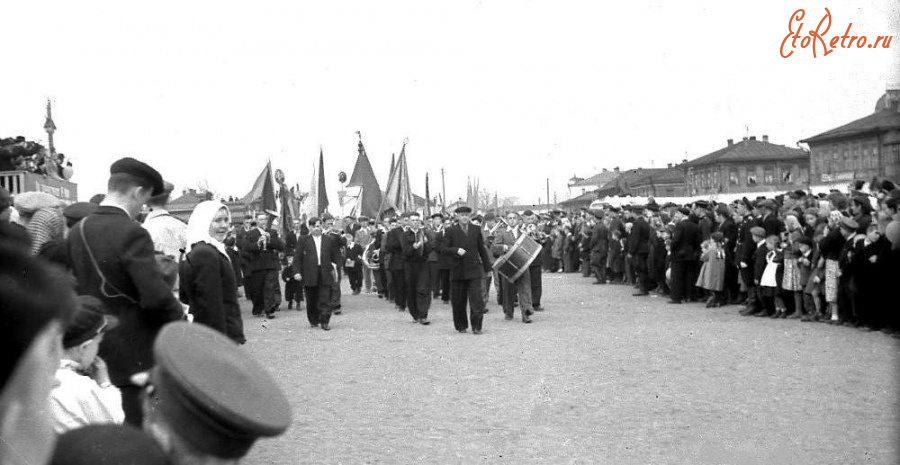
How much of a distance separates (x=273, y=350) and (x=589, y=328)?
16.1ft

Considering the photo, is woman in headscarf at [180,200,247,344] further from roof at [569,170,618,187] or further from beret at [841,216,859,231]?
roof at [569,170,618,187]

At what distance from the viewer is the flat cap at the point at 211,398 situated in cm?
152

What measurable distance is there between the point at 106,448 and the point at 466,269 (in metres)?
13.4

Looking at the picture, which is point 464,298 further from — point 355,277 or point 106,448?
point 106,448

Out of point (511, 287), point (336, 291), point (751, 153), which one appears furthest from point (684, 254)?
point (751, 153)

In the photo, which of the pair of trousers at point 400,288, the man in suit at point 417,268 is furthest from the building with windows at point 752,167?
the man in suit at point 417,268

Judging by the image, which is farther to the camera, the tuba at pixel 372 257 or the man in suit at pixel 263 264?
the tuba at pixel 372 257

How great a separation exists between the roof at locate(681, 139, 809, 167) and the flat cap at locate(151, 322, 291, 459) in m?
96.3

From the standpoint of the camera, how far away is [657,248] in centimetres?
2158

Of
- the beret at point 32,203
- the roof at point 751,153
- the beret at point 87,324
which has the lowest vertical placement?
the beret at point 87,324

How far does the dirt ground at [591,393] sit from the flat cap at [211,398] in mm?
4896

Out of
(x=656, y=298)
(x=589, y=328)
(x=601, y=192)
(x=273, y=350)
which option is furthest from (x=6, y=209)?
(x=601, y=192)

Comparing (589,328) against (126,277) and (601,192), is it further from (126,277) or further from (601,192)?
(601,192)

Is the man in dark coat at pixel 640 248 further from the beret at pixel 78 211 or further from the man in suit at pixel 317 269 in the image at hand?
the beret at pixel 78 211
